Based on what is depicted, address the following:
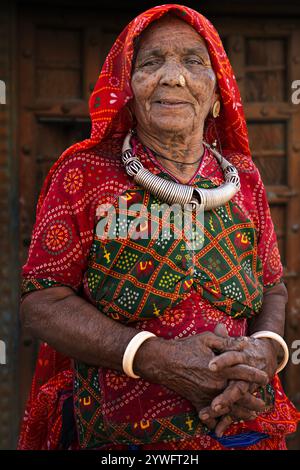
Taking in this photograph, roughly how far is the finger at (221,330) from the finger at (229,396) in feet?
0.45

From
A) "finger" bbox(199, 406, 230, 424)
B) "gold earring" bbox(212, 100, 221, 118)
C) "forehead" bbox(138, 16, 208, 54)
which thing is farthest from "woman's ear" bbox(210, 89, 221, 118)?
"finger" bbox(199, 406, 230, 424)

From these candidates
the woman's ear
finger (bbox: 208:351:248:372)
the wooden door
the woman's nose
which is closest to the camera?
finger (bbox: 208:351:248:372)

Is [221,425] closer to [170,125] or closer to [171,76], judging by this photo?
[170,125]

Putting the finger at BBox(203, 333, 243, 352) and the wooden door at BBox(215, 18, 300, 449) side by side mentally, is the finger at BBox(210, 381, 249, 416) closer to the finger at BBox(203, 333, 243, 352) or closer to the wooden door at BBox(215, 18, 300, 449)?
the finger at BBox(203, 333, 243, 352)

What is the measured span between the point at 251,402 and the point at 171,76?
94 centimetres

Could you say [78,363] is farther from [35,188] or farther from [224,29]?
[224,29]

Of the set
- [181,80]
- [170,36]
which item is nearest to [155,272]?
[181,80]

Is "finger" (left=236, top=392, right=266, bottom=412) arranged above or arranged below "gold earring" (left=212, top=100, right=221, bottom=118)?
below

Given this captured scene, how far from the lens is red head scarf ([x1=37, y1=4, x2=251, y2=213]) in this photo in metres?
1.98

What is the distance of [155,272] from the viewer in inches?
76.3

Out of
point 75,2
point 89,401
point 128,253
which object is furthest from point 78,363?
point 75,2

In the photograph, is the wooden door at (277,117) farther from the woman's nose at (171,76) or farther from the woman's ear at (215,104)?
the woman's nose at (171,76)

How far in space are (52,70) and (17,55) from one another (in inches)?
6.3

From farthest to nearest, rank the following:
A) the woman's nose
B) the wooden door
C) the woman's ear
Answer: the wooden door < the woman's ear < the woman's nose
